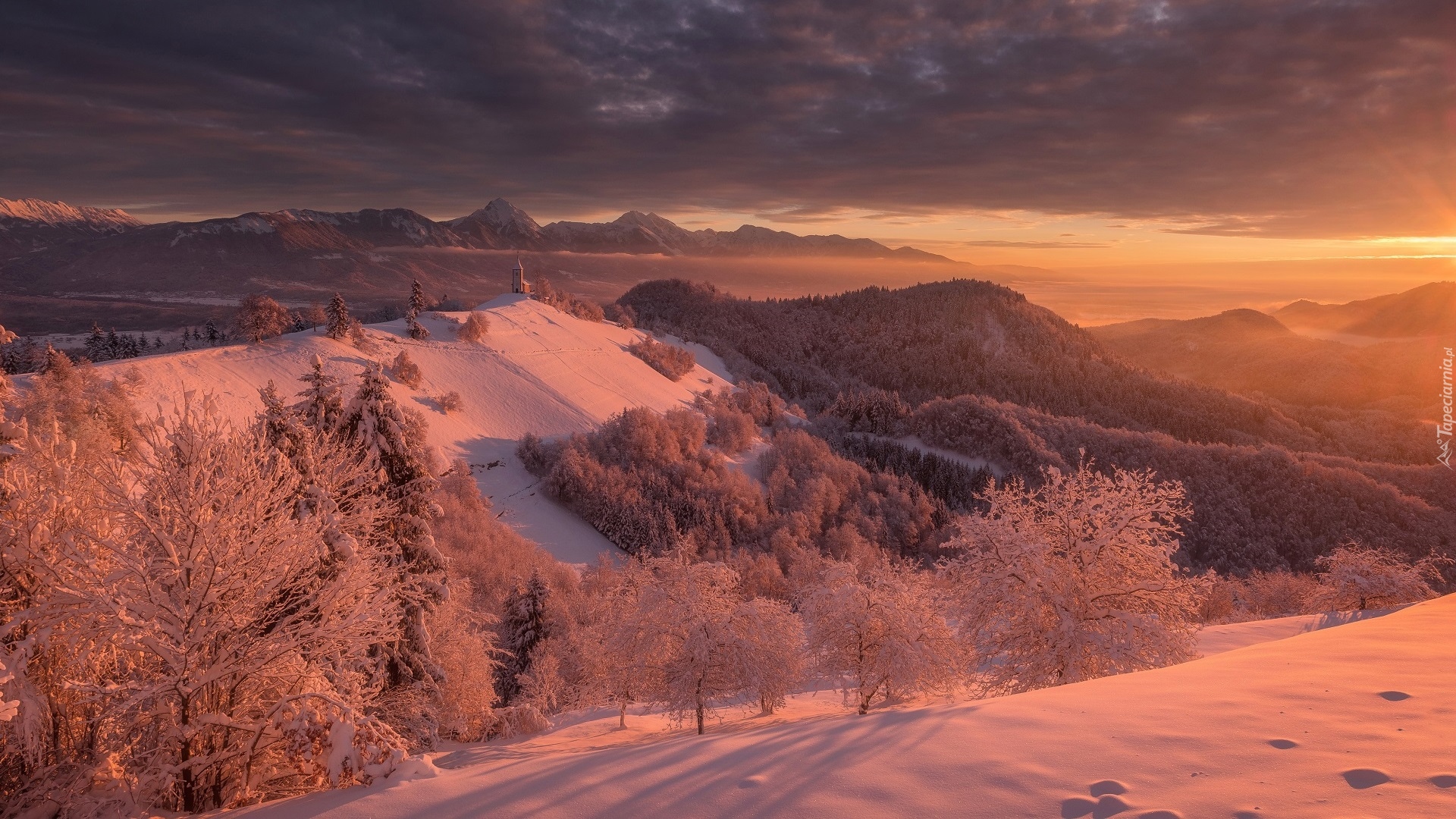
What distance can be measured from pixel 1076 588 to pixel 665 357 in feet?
228

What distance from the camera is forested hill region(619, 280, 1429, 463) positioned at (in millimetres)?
113250

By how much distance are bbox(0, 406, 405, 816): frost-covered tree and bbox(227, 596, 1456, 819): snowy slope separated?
4.32 ft

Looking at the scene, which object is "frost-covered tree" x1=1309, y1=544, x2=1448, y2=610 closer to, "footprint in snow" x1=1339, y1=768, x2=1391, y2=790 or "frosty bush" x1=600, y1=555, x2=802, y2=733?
"frosty bush" x1=600, y1=555, x2=802, y2=733

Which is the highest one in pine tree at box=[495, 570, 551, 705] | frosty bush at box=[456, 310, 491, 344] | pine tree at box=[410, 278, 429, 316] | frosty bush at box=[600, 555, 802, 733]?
pine tree at box=[410, 278, 429, 316]

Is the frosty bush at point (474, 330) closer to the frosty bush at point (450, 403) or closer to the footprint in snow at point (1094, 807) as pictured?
the frosty bush at point (450, 403)

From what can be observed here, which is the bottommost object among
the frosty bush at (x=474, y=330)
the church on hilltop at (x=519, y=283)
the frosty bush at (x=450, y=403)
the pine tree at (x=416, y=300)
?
the frosty bush at (x=450, y=403)

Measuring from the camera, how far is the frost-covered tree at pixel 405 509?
17344 millimetres

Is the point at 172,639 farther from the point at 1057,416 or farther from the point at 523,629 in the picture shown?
the point at 1057,416

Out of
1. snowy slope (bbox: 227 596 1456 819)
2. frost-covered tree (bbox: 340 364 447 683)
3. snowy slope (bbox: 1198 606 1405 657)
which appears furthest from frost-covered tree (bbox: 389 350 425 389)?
snowy slope (bbox: 1198 606 1405 657)

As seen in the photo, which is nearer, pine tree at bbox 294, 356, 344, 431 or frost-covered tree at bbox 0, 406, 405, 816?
frost-covered tree at bbox 0, 406, 405, 816

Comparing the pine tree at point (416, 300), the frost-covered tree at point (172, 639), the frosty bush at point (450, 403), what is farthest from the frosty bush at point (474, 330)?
the frost-covered tree at point (172, 639)

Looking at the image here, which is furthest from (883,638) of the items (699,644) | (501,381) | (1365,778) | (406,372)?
(501,381)

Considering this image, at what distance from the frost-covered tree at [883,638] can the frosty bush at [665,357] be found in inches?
2384

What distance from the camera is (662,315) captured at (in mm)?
150000
